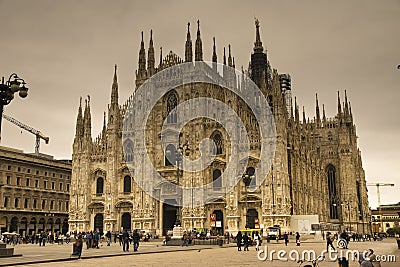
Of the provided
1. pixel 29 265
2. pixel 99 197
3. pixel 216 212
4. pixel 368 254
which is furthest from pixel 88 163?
pixel 368 254

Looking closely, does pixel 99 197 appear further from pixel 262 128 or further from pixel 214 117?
pixel 262 128

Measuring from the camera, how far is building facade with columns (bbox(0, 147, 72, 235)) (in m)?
61.9

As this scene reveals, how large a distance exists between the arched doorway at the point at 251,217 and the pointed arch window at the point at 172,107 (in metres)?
13.6

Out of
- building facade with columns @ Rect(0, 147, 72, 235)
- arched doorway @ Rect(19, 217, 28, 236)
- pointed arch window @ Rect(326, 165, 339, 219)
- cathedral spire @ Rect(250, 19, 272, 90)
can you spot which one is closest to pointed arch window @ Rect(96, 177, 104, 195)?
building facade with columns @ Rect(0, 147, 72, 235)

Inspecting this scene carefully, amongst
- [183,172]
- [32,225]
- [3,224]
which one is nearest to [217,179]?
[183,172]

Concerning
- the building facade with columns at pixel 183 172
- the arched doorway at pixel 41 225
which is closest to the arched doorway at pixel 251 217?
the building facade with columns at pixel 183 172

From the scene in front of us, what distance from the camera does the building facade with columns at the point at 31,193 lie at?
61.9 meters

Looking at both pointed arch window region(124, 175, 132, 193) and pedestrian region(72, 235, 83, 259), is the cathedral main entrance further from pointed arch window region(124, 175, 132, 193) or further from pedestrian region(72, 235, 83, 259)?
pedestrian region(72, 235, 83, 259)

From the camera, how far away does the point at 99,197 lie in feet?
181

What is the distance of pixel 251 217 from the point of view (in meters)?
49.2

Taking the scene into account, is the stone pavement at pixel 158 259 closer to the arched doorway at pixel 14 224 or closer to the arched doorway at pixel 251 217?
the arched doorway at pixel 251 217

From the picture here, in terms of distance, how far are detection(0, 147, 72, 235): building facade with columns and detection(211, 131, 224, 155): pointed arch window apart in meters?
27.6

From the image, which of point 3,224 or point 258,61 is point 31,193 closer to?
point 3,224

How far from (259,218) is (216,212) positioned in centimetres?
489
